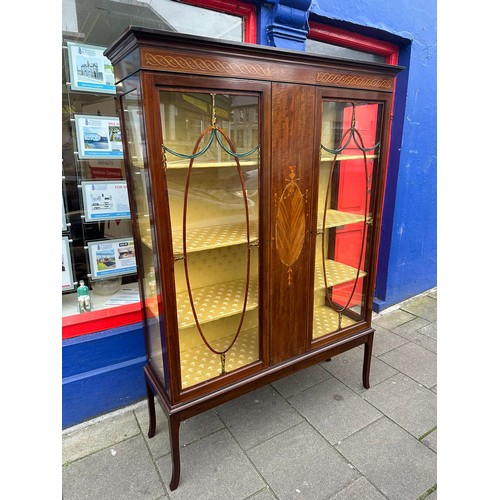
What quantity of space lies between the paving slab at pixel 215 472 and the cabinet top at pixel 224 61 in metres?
1.88

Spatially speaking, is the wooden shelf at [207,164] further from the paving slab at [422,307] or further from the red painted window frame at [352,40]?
the paving slab at [422,307]

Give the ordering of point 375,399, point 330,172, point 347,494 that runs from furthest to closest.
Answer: point 375,399 → point 330,172 → point 347,494

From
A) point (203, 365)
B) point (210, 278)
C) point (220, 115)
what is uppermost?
point (220, 115)

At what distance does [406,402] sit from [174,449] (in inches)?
59.8

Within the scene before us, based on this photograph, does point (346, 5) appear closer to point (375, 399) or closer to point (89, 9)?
point (89, 9)

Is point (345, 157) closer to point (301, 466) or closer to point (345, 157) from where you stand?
point (345, 157)

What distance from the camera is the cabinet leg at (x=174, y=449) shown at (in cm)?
167

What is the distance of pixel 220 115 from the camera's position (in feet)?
5.10

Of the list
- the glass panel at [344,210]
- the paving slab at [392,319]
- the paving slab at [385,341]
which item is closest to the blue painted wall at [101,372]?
the glass panel at [344,210]

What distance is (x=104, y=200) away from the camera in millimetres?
2164

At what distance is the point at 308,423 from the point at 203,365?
80cm

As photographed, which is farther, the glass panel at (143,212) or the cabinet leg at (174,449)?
the cabinet leg at (174,449)

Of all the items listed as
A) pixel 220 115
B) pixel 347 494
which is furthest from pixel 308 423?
pixel 220 115

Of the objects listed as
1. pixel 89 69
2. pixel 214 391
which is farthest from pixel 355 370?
Answer: pixel 89 69
